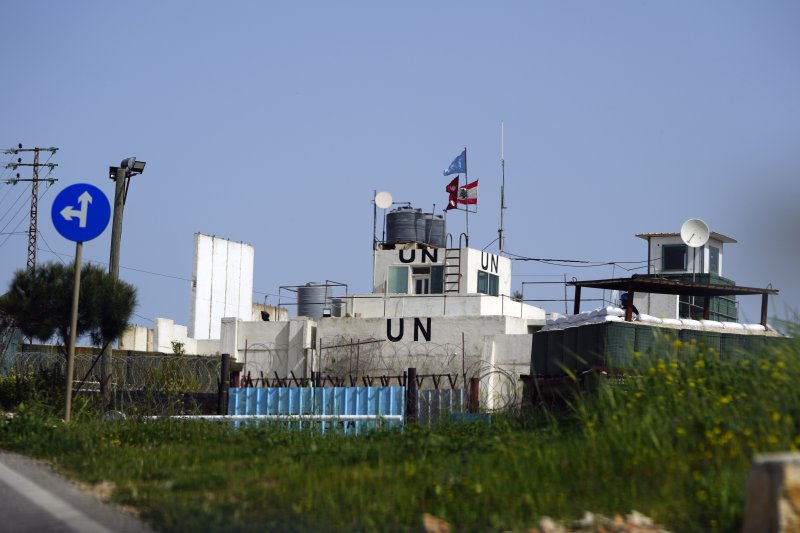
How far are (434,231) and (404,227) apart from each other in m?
1.56

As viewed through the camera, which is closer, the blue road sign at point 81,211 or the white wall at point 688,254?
the blue road sign at point 81,211

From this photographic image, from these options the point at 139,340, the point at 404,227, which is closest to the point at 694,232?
the point at 404,227

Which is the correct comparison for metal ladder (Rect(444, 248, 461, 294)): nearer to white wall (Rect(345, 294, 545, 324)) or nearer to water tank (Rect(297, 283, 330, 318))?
white wall (Rect(345, 294, 545, 324))

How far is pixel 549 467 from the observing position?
8.48 meters

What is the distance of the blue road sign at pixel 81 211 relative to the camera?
14.5 metres

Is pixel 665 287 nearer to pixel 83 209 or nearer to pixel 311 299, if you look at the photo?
pixel 83 209

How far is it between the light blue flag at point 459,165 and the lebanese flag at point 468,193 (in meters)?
0.81

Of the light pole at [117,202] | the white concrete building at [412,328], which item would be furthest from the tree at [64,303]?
the white concrete building at [412,328]

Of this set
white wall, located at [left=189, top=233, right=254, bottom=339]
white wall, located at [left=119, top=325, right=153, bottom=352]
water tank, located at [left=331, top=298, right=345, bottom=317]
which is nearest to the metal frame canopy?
water tank, located at [left=331, top=298, right=345, bottom=317]

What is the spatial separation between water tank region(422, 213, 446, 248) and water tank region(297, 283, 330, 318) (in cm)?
571

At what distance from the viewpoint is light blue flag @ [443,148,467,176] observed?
5628 cm

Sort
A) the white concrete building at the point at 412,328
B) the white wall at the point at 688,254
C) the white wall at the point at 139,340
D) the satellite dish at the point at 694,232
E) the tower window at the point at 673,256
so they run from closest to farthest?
1. the satellite dish at the point at 694,232
2. the white concrete building at the point at 412,328
3. the white wall at the point at 688,254
4. the tower window at the point at 673,256
5. the white wall at the point at 139,340

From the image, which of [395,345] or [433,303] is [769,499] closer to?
[395,345]

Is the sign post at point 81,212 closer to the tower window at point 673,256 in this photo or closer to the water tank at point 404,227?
the tower window at point 673,256
